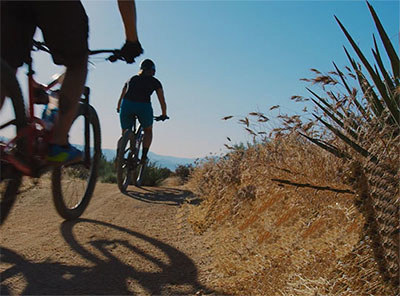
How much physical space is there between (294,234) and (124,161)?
3.56 m

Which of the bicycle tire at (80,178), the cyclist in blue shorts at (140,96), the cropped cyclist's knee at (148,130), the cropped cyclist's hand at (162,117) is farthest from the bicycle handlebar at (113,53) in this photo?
the cropped cyclist's hand at (162,117)

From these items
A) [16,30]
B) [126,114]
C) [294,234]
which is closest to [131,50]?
[16,30]

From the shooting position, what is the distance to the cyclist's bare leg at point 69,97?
2.21 m

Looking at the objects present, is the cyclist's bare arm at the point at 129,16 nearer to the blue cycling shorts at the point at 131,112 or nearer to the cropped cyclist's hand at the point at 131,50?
the cropped cyclist's hand at the point at 131,50

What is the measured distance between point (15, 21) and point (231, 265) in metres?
1.81

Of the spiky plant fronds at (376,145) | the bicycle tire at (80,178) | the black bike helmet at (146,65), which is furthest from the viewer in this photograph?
the black bike helmet at (146,65)

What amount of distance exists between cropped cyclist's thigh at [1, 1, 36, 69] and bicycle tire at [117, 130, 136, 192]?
300cm

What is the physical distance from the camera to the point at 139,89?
5191mm

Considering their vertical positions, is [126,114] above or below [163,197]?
above

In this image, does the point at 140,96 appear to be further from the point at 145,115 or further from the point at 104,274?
the point at 104,274

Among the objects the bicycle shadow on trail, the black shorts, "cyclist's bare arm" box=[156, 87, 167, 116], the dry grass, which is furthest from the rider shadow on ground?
the black shorts

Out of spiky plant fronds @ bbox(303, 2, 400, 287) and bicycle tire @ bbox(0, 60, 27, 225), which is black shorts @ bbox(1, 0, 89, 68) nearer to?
bicycle tire @ bbox(0, 60, 27, 225)

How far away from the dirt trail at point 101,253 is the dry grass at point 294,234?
238mm

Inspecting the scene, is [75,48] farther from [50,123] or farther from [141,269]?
[141,269]
